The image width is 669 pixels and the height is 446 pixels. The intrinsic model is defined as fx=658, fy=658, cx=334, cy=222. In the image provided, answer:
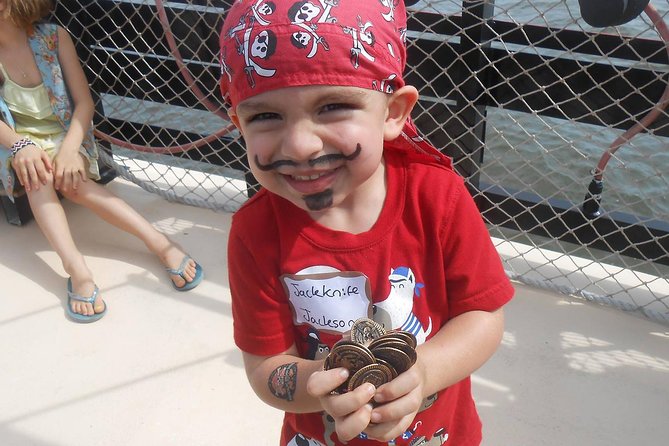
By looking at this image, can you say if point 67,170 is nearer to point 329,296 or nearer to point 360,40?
point 329,296

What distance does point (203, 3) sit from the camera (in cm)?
215

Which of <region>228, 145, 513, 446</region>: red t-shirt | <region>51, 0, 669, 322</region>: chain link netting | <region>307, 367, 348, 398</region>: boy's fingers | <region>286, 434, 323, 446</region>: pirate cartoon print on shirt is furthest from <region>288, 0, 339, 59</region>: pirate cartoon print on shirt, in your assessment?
<region>51, 0, 669, 322</region>: chain link netting

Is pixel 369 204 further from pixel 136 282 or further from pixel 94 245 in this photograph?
pixel 94 245

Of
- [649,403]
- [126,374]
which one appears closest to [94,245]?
[126,374]

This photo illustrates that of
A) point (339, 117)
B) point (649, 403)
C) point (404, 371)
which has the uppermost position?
point (339, 117)

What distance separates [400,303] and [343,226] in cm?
12

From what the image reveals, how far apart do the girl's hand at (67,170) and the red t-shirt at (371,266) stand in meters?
1.27

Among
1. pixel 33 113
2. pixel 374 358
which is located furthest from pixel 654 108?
pixel 33 113

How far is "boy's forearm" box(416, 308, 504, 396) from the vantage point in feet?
2.66

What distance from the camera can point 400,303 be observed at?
85cm

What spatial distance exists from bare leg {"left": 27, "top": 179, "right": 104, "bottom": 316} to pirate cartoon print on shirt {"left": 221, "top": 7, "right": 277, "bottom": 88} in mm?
1320

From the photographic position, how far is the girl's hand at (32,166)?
188cm

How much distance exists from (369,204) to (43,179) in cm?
140

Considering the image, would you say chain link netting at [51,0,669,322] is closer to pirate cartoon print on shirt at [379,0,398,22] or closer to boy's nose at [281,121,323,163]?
pirate cartoon print on shirt at [379,0,398,22]
